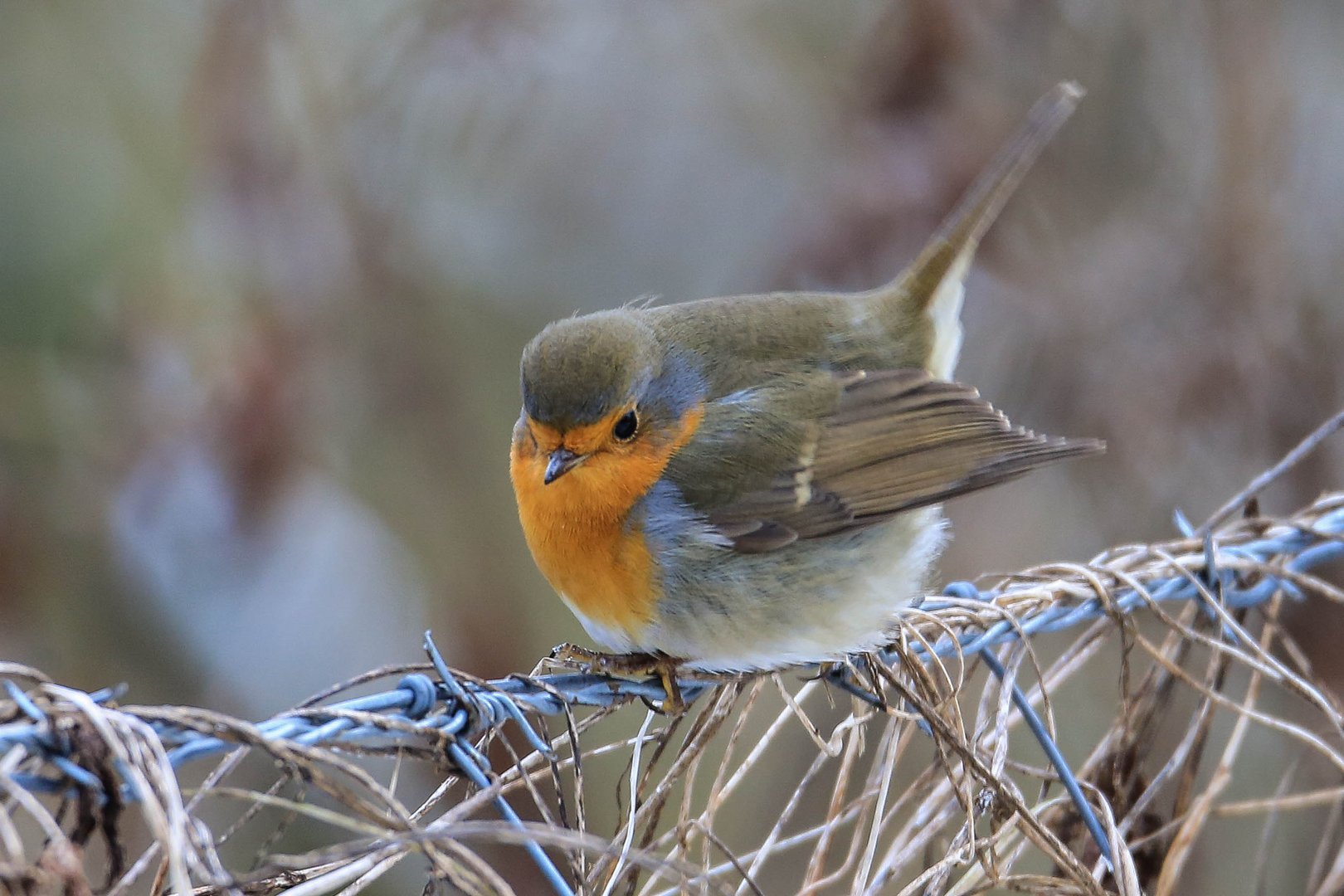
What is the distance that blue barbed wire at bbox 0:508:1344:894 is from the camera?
1.29 meters

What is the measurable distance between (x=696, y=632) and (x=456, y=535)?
298cm

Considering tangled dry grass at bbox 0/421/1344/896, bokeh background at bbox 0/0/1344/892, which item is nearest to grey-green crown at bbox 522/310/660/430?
tangled dry grass at bbox 0/421/1344/896

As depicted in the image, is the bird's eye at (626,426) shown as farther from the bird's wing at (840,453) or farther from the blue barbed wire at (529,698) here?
the blue barbed wire at (529,698)

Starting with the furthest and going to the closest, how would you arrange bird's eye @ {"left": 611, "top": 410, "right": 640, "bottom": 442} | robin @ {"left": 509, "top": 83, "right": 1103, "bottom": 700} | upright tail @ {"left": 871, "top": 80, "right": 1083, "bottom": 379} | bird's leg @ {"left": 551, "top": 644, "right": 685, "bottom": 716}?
upright tail @ {"left": 871, "top": 80, "right": 1083, "bottom": 379}
bird's eye @ {"left": 611, "top": 410, "right": 640, "bottom": 442}
robin @ {"left": 509, "top": 83, "right": 1103, "bottom": 700}
bird's leg @ {"left": 551, "top": 644, "right": 685, "bottom": 716}

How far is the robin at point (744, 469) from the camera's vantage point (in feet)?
8.13

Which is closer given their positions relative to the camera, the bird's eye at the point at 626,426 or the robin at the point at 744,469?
the robin at the point at 744,469

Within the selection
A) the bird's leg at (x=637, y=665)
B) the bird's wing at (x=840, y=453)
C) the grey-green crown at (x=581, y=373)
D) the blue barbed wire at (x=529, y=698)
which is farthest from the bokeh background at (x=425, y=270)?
the bird's leg at (x=637, y=665)

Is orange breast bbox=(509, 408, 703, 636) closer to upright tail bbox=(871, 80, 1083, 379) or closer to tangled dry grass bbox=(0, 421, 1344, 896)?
tangled dry grass bbox=(0, 421, 1344, 896)

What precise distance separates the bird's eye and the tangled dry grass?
0.55m

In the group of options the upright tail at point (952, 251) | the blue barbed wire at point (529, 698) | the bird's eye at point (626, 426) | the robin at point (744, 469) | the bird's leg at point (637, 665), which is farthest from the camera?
the upright tail at point (952, 251)

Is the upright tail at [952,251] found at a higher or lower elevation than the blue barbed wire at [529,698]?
higher

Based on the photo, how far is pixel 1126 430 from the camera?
14.1 ft

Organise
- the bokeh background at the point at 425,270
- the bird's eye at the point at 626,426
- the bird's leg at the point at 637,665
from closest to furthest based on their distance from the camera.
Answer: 1. the bird's leg at the point at 637,665
2. the bird's eye at the point at 626,426
3. the bokeh background at the point at 425,270

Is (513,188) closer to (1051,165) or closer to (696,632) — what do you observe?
(1051,165)
